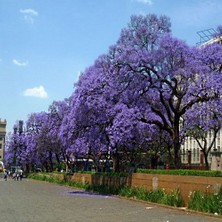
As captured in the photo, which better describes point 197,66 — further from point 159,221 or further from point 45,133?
point 45,133

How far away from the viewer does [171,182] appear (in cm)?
2288

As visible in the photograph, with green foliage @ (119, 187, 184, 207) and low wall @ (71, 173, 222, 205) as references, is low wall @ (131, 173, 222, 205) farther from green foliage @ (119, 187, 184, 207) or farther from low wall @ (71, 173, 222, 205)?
green foliage @ (119, 187, 184, 207)

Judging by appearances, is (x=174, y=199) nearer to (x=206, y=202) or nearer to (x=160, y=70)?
(x=206, y=202)

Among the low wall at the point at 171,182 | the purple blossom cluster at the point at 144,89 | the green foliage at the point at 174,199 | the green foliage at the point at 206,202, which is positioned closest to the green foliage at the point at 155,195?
the green foliage at the point at 174,199

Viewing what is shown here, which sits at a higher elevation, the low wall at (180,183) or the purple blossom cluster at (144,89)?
the purple blossom cluster at (144,89)

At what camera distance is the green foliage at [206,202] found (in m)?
17.6

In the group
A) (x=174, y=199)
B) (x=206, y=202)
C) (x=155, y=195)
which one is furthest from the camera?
(x=155, y=195)

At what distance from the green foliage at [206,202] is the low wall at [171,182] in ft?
1.25

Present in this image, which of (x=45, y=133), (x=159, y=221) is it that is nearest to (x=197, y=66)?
(x=159, y=221)

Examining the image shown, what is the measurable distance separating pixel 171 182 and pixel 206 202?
4.63 meters

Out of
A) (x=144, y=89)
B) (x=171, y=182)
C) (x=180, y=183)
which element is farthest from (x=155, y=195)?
(x=144, y=89)

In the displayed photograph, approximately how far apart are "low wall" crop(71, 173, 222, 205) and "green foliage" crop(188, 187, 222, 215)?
1.25 ft

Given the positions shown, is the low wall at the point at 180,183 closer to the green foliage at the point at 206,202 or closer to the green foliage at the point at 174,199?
the green foliage at the point at 174,199

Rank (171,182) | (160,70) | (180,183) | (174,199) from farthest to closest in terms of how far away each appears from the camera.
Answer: (160,70) → (171,182) → (180,183) → (174,199)
